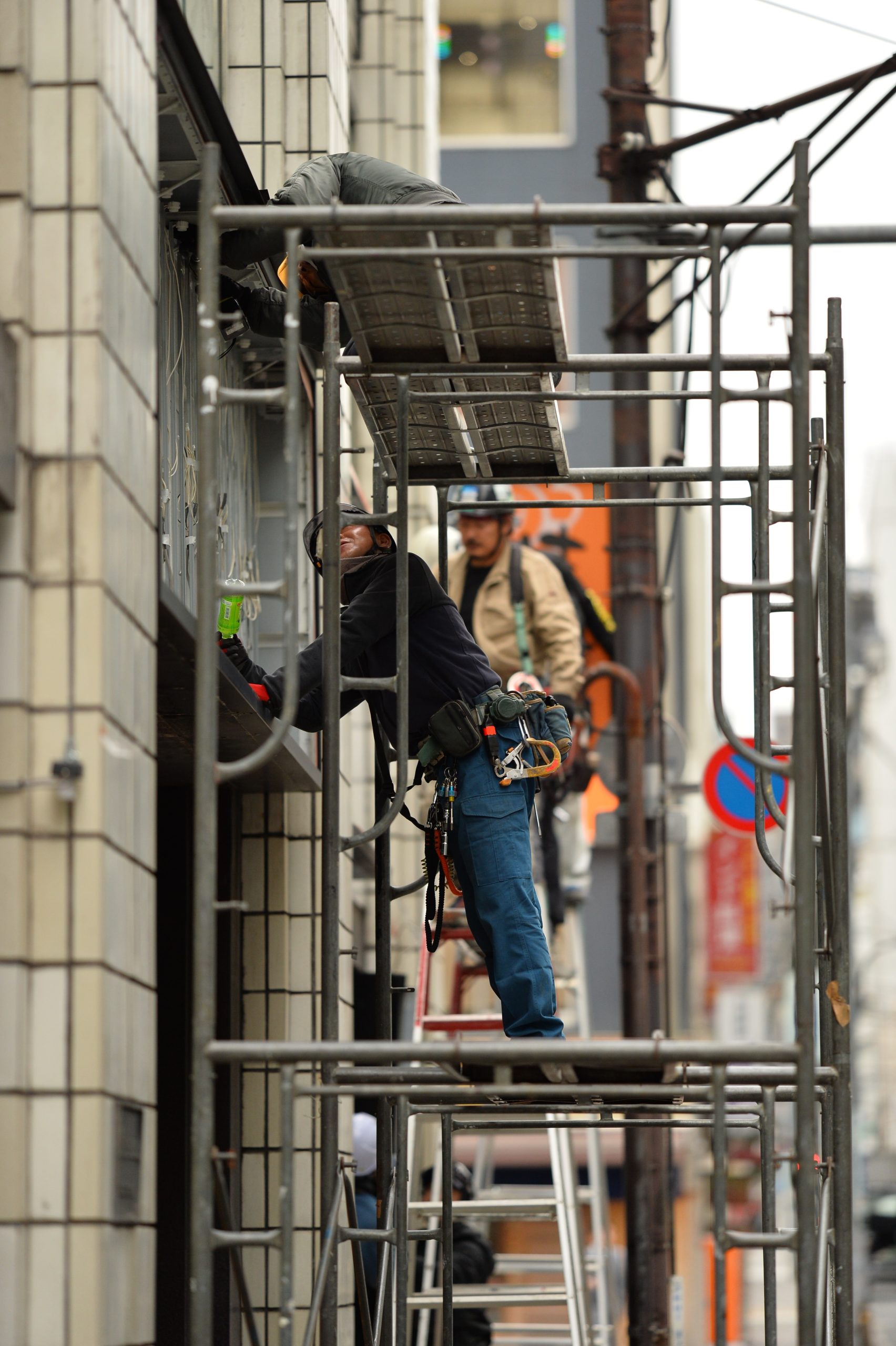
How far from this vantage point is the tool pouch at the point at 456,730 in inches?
268

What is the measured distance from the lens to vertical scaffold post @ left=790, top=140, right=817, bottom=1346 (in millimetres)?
5168

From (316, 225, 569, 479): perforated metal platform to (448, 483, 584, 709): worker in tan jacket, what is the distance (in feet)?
16.2

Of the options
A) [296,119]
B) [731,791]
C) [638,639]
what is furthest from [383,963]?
[731,791]

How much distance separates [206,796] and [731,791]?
32.4 feet

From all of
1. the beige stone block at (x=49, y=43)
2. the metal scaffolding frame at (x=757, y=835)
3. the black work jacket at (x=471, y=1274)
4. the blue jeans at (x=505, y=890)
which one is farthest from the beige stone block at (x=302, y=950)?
the beige stone block at (x=49, y=43)

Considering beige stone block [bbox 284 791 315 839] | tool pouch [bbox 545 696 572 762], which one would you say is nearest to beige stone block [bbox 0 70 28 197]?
tool pouch [bbox 545 696 572 762]

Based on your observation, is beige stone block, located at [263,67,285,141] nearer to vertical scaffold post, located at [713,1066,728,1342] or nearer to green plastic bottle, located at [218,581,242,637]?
Result: green plastic bottle, located at [218,581,242,637]

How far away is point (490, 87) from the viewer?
32750 millimetres

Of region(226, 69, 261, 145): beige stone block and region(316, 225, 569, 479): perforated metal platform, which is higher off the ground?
region(226, 69, 261, 145): beige stone block

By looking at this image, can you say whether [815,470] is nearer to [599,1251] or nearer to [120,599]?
[120,599]

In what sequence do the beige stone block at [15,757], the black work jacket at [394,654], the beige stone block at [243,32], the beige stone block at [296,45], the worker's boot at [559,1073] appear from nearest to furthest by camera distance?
the beige stone block at [15,757] < the worker's boot at [559,1073] < the black work jacket at [394,654] < the beige stone block at [243,32] < the beige stone block at [296,45]

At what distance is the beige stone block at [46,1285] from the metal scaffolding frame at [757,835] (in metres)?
0.46

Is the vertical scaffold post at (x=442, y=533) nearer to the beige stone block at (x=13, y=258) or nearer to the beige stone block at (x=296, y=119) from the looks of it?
the beige stone block at (x=296, y=119)

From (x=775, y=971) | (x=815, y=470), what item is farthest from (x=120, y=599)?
(x=775, y=971)
